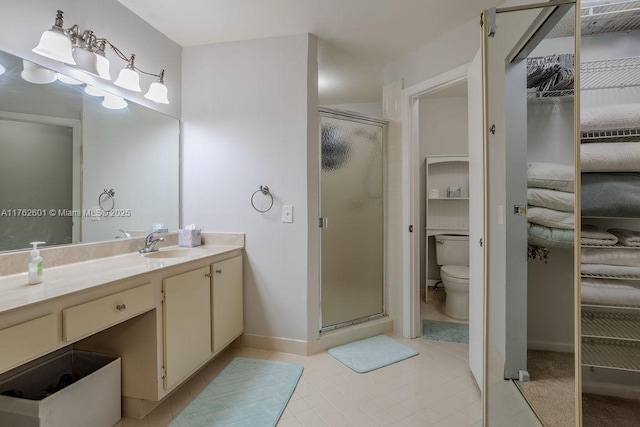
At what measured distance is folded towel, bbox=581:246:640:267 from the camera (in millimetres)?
1513

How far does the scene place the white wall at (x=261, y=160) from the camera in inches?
87.4

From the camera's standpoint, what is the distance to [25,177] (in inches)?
55.6

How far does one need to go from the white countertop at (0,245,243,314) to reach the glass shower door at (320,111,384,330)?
1.01 metres

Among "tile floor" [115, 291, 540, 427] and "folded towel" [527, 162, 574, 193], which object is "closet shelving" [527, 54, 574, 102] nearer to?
"folded towel" [527, 162, 574, 193]

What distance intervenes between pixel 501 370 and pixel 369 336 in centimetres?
122

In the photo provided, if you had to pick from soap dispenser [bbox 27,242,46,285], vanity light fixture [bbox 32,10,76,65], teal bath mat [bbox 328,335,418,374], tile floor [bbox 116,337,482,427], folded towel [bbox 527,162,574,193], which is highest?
vanity light fixture [bbox 32,10,76,65]

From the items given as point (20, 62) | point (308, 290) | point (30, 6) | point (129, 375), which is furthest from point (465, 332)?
point (30, 6)

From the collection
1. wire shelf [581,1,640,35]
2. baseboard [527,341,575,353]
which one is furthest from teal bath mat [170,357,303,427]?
wire shelf [581,1,640,35]

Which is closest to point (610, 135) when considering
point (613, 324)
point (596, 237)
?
point (596, 237)

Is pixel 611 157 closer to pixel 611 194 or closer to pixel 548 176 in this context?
pixel 611 194

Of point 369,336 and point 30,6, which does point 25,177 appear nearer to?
point 30,6

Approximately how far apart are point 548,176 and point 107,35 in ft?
9.06

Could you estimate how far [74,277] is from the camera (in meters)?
1.31

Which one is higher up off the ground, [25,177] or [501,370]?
[25,177]
